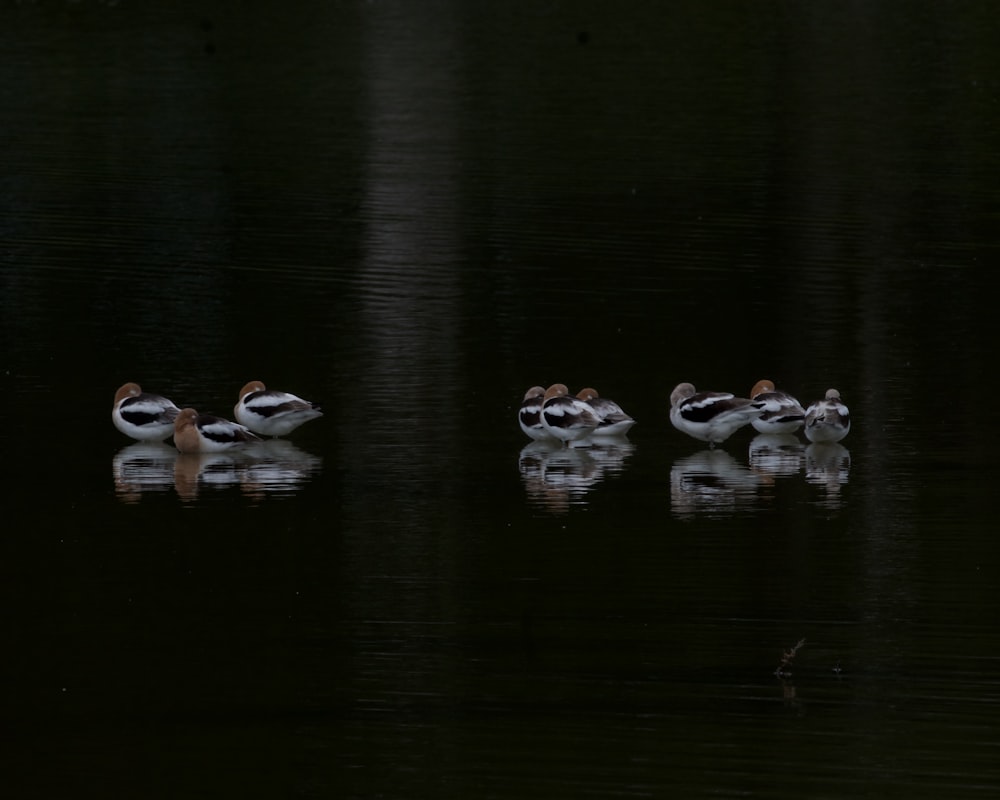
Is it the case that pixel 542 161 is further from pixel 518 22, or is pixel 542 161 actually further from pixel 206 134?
pixel 518 22

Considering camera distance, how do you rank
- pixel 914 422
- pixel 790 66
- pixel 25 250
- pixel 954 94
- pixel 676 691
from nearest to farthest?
1. pixel 676 691
2. pixel 914 422
3. pixel 25 250
4. pixel 954 94
5. pixel 790 66

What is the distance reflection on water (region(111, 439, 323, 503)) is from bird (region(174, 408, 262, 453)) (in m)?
0.10

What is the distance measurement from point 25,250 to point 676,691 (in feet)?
62.8

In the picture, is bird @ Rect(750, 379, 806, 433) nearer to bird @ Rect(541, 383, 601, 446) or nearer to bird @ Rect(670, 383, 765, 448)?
bird @ Rect(670, 383, 765, 448)

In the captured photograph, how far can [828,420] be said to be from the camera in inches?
704

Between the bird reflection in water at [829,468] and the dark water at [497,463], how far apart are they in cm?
9

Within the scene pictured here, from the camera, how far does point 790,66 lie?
174 ft

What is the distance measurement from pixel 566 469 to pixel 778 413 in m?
2.11

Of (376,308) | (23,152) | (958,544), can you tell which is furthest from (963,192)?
(958,544)

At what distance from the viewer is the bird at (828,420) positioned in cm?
1789

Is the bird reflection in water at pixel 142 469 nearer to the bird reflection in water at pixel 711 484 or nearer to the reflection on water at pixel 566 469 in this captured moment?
the reflection on water at pixel 566 469

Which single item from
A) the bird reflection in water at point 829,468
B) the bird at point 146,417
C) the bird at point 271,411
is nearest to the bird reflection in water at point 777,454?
the bird reflection in water at point 829,468

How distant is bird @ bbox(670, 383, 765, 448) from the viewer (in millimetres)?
18000

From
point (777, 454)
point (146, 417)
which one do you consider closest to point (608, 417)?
point (777, 454)
